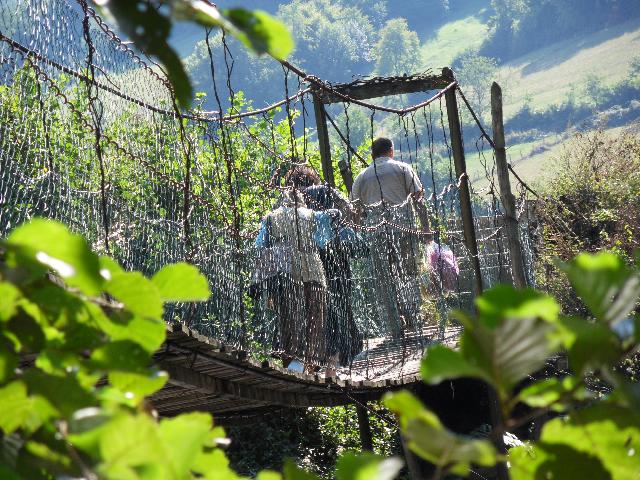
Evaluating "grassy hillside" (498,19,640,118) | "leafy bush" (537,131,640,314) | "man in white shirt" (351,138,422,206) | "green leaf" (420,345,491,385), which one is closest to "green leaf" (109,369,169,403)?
"green leaf" (420,345,491,385)

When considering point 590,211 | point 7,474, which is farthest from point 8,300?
point 590,211

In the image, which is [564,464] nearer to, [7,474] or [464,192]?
[7,474]

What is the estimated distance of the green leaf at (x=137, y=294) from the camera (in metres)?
0.71

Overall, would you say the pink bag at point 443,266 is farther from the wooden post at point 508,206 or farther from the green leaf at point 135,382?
the green leaf at point 135,382

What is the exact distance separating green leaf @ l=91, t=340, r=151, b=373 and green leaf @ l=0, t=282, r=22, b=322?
6cm

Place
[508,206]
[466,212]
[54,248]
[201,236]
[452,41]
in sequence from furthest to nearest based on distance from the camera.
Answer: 1. [452,41]
2. [508,206]
3. [466,212]
4. [201,236]
5. [54,248]

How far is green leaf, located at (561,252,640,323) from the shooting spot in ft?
1.99

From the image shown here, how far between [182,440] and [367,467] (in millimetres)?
108

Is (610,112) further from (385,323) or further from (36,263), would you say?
(36,263)

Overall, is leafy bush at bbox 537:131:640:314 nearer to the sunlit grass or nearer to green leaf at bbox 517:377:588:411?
green leaf at bbox 517:377:588:411

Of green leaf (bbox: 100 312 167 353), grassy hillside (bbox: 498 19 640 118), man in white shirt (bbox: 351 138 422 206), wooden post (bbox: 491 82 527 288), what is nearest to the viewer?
green leaf (bbox: 100 312 167 353)

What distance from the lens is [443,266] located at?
6.77 meters

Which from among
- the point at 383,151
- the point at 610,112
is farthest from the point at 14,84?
the point at 610,112

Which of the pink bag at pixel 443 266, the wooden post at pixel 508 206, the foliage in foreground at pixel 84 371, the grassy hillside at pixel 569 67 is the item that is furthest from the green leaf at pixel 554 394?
the grassy hillside at pixel 569 67
